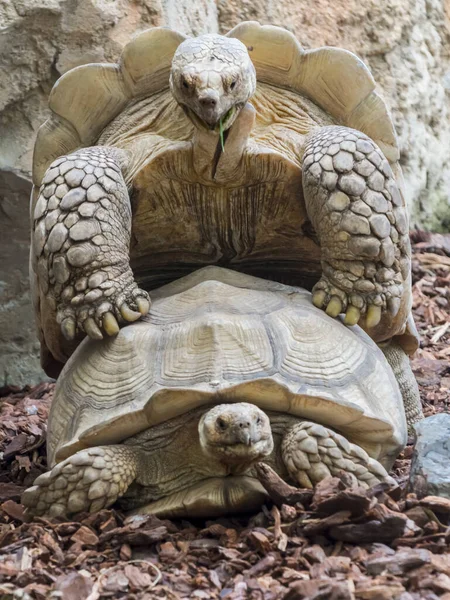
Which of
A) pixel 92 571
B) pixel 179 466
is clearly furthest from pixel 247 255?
pixel 92 571

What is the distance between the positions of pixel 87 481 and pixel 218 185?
139 cm

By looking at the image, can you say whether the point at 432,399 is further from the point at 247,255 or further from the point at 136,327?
the point at 136,327

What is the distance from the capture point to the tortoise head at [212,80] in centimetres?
386

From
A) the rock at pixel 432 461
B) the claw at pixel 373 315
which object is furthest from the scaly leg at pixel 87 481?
the claw at pixel 373 315

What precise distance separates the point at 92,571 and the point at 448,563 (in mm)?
1108

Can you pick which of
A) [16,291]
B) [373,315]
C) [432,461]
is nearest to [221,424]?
[432,461]

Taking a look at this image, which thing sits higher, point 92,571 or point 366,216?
point 366,216

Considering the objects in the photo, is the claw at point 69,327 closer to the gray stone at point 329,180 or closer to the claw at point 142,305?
the claw at point 142,305

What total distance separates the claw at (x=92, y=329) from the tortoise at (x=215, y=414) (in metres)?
0.05

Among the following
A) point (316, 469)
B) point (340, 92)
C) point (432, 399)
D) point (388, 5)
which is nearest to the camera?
point (316, 469)

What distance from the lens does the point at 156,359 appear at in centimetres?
393

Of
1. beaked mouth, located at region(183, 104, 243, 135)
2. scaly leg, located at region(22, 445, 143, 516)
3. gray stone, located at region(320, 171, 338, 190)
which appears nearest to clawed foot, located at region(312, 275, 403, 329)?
gray stone, located at region(320, 171, 338, 190)

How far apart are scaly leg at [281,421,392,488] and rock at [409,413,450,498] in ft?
0.38

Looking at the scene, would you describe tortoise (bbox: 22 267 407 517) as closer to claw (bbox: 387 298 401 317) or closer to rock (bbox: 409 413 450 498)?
rock (bbox: 409 413 450 498)
